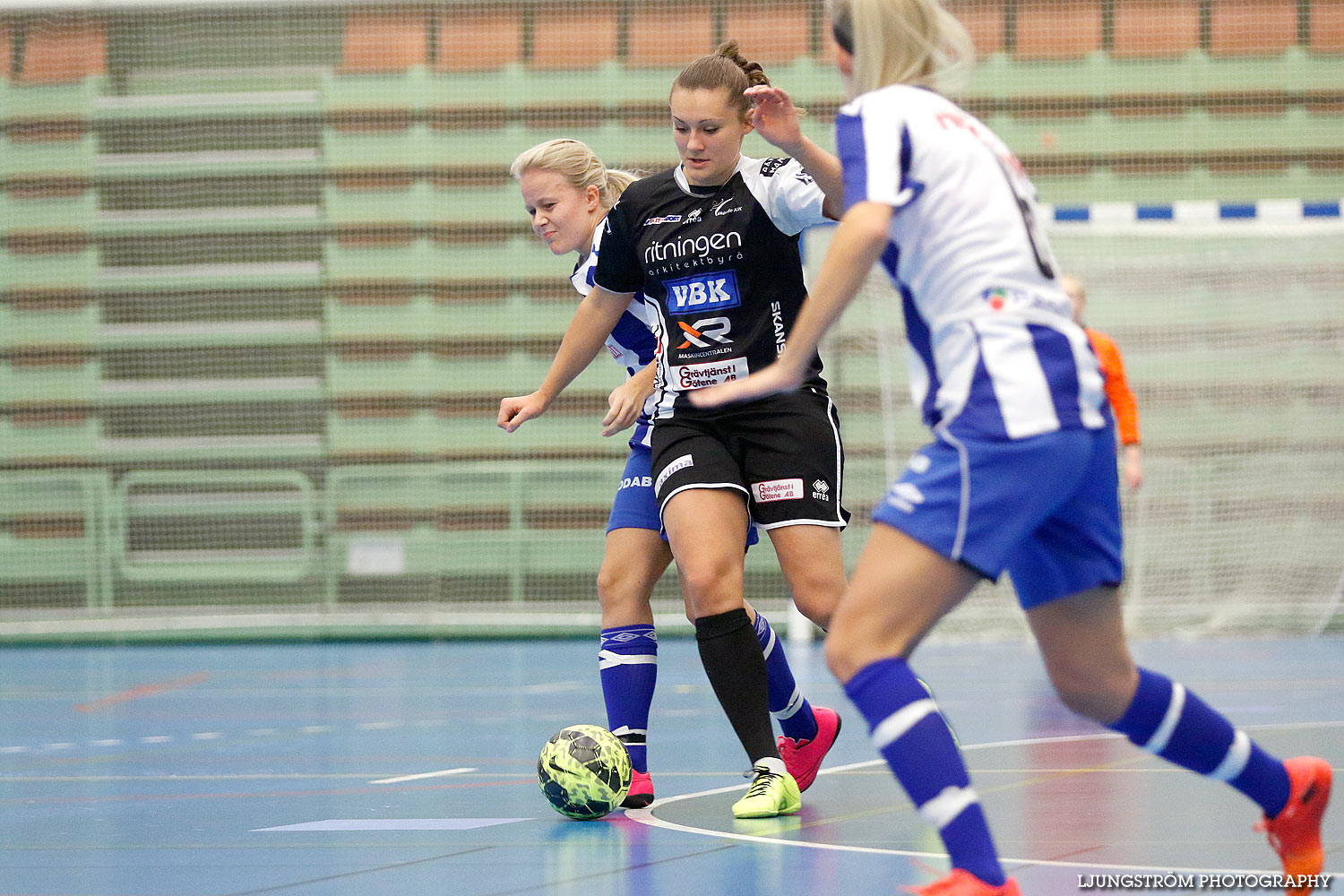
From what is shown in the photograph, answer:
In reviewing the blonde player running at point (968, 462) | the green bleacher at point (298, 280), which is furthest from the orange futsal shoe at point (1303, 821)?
the green bleacher at point (298, 280)

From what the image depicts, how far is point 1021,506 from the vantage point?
255 centimetres

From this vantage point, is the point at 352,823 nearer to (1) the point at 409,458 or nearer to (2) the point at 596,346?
(2) the point at 596,346

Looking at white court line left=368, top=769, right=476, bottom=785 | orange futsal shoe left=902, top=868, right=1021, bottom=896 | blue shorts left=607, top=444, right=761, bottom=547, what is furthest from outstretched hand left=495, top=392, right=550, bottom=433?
orange futsal shoe left=902, top=868, right=1021, bottom=896

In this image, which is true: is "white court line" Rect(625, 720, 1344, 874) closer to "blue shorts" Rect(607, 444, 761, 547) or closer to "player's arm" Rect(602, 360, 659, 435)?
"blue shorts" Rect(607, 444, 761, 547)

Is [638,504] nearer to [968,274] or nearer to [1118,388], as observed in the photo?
[968,274]

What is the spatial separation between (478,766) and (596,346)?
172 centimetres

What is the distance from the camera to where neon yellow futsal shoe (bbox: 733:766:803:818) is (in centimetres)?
396

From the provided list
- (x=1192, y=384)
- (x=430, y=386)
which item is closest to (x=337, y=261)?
(x=430, y=386)

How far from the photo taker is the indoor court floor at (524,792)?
3.33 m

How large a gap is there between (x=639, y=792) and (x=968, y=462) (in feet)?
6.56

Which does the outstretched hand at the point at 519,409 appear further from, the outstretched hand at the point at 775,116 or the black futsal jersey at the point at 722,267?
the outstretched hand at the point at 775,116

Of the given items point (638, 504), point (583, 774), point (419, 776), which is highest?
point (638, 504)

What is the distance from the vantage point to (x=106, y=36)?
12086mm

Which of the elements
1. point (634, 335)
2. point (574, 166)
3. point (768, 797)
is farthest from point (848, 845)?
point (574, 166)
